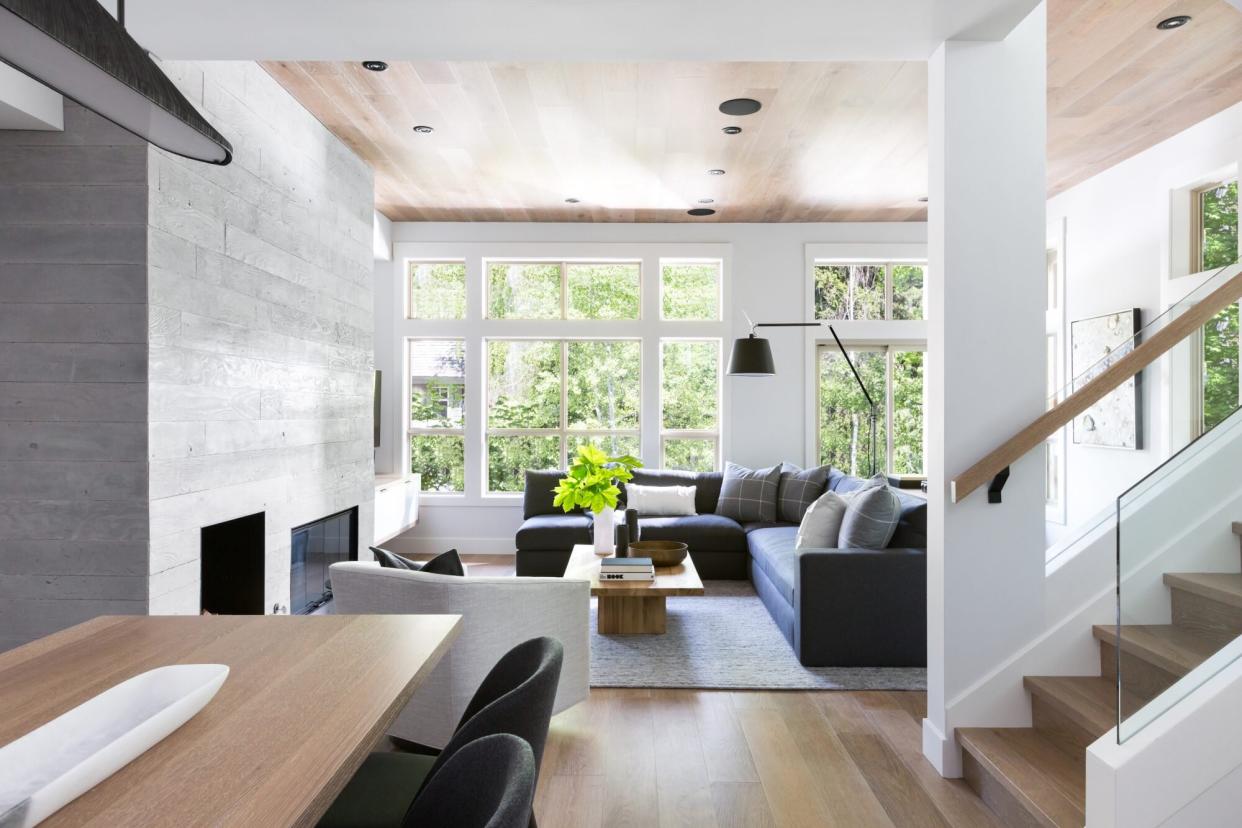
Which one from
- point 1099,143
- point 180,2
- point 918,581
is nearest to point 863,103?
point 1099,143

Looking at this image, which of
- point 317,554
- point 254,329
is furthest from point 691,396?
point 254,329

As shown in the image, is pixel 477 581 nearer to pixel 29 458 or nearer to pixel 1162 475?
pixel 29 458

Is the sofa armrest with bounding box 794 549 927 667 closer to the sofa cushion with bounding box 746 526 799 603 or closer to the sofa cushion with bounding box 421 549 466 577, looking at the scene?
the sofa cushion with bounding box 746 526 799 603

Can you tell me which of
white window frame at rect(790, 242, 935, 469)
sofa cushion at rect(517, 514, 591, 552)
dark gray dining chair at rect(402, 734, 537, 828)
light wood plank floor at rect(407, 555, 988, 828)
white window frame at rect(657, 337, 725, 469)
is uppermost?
white window frame at rect(790, 242, 935, 469)

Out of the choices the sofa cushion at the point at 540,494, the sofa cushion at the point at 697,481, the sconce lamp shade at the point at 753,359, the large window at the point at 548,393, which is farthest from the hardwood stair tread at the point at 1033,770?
the large window at the point at 548,393

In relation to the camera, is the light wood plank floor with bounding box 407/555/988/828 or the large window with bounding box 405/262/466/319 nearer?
the light wood plank floor with bounding box 407/555/988/828

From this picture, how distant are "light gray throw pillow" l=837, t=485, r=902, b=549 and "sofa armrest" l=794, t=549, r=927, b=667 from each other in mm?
50

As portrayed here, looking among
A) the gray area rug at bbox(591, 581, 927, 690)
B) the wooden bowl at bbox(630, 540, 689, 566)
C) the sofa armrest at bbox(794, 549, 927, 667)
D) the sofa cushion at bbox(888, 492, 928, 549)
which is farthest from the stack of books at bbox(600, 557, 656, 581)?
the sofa cushion at bbox(888, 492, 928, 549)

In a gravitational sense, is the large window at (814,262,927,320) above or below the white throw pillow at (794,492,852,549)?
above

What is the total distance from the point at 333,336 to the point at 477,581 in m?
2.41

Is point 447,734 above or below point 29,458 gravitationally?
below

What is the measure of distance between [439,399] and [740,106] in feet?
12.9

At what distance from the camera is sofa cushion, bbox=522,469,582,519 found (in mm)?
6203

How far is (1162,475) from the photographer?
1.93 metres
